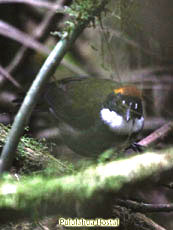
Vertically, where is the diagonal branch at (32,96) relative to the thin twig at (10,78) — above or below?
below

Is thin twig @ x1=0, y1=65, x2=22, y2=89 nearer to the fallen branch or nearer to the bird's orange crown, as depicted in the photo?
the bird's orange crown

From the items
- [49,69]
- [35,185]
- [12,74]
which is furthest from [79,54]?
[35,185]

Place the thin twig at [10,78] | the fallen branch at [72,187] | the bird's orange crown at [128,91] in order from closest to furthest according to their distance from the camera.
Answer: the fallen branch at [72,187], the bird's orange crown at [128,91], the thin twig at [10,78]

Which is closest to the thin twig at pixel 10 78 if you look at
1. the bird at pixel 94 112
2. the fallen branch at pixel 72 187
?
the bird at pixel 94 112

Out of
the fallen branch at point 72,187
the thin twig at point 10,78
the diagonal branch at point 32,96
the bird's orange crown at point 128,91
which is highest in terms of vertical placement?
the thin twig at point 10,78

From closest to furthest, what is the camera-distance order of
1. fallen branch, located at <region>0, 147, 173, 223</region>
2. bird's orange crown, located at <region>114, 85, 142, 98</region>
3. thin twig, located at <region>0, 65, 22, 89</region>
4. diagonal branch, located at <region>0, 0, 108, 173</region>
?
fallen branch, located at <region>0, 147, 173, 223</region> → diagonal branch, located at <region>0, 0, 108, 173</region> → bird's orange crown, located at <region>114, 85, 142, 98</region> → thin twig, located at <region>0, 65, 22, 89</region>

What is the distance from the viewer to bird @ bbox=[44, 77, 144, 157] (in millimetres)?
1312

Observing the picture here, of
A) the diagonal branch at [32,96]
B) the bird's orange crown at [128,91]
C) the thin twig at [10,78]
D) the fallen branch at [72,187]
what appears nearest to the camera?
the fallen branch at [72,187]

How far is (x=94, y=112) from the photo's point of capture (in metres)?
1.38

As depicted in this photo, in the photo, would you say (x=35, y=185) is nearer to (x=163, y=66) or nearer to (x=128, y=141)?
(x=128, y=141)

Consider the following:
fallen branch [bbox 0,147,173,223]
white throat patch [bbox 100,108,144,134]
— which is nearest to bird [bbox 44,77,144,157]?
white throat patch [bbox 100,108,144,134]

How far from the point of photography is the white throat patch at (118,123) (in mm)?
1344

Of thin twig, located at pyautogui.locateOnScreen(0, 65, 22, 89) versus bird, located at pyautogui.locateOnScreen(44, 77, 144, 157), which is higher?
thin twig, located at pyautogui.locateOnScreen(0, 65, 22, 89)

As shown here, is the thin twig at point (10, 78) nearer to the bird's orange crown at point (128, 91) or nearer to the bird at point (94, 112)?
the bird at point (94, 112)
